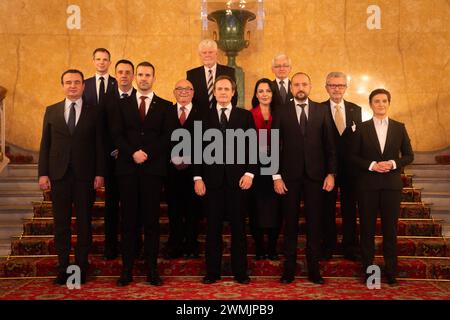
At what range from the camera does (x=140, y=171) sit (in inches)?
159

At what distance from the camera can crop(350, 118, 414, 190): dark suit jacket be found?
4.11 m

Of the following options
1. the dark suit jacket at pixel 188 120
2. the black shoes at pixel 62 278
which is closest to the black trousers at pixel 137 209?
the dark suit jacket at pixel 188 120

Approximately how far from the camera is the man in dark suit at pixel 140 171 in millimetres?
4039

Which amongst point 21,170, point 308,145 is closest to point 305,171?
point 308,145

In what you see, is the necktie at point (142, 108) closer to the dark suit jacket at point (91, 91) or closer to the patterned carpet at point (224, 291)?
the dark suit jacket at point (91, 91)

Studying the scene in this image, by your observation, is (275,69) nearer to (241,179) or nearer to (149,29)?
(241,179)

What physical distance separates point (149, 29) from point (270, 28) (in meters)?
1.77

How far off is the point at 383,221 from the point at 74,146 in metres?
2.39

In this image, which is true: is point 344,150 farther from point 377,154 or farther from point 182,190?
point 182,190

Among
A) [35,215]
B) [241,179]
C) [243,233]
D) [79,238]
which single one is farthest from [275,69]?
[35,215]

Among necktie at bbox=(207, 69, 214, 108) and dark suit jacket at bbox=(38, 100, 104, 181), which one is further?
necktie at bbox=(207, 69, 214, 108)

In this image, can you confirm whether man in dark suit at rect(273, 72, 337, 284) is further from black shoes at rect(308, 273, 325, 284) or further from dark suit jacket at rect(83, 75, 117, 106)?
dark suit jacket at rect(83, 75, 117, 106)

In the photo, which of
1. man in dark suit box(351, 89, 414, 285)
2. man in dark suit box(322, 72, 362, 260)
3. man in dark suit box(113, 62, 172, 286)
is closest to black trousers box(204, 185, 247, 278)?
man in dark suit box(113, 62, 172, 286)

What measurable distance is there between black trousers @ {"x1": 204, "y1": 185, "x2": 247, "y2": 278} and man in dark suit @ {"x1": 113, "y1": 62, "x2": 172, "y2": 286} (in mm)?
386
